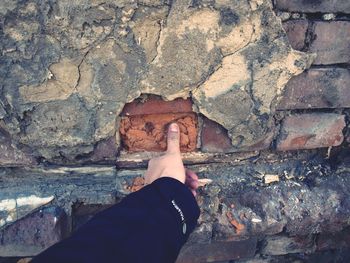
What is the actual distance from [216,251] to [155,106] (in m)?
0.56

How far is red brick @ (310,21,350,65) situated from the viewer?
1019mm

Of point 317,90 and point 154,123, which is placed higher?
point 317,90

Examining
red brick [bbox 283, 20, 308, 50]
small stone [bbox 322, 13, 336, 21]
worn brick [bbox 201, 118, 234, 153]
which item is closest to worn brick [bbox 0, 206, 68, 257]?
worn brick [bbox 201, 118, 234, 153]

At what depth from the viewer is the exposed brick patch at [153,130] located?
1087mm

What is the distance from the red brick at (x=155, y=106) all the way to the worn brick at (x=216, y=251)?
483mm

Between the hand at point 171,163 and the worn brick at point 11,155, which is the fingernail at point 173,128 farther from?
the worn brick at point 11,155

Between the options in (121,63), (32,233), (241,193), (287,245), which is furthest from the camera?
(287,245)

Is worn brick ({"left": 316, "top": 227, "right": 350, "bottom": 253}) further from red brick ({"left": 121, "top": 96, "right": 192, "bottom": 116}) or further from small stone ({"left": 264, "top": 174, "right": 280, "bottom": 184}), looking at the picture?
red brick ({"left": 121, "top": 96, "right": 192, "bottom": 116})

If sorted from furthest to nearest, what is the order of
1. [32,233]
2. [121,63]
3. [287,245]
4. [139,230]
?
1. [287,245]
2. [32,233]
3. [121,63]
4. [139,230]

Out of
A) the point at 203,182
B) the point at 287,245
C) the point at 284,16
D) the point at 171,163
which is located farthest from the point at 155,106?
the point at 287,245

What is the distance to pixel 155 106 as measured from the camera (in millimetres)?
1049

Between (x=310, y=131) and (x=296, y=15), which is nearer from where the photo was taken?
(x=296, y=15)

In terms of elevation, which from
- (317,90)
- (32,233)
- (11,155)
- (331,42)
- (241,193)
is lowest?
(32,233)

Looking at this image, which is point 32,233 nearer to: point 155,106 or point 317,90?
point 155,106
